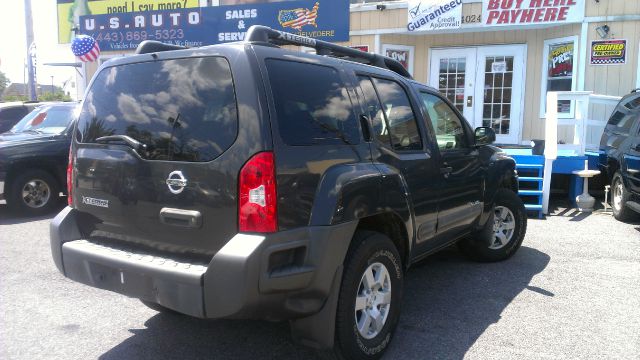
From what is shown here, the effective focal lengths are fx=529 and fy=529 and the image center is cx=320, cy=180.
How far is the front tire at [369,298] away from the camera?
302cm

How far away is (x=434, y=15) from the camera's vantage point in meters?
12.0

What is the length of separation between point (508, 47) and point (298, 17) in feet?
16.9

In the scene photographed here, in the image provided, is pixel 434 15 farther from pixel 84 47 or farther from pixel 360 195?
pixel 360 195

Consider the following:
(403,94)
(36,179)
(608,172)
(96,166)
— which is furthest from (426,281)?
(36,179)

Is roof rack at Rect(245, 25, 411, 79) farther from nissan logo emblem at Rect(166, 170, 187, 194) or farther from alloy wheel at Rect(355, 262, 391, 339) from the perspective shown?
alloy wheel at Rect(355, 262, 391, 339)

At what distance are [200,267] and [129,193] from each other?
671mm

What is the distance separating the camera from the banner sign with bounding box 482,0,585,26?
10.8 m

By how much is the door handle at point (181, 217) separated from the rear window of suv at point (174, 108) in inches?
11.0

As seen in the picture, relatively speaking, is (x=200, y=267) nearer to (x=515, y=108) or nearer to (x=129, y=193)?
(x=129, y=193)


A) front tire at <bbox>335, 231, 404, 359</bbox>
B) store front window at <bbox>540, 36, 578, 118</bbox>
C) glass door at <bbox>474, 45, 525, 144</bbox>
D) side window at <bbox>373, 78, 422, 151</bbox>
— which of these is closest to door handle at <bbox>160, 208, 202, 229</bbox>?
front tire at <bbox>335, 231, 404, 359</bbox>

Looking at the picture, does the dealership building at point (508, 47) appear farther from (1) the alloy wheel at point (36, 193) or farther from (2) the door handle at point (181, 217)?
(2) the door handle at point (181, 217)

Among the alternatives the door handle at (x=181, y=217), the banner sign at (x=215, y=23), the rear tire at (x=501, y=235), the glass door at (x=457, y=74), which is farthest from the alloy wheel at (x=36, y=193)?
the glass door at (x=457, y=74)

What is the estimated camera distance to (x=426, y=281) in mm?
4918

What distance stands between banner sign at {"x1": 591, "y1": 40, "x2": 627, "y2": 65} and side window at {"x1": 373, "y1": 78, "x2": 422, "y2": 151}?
8507mm
